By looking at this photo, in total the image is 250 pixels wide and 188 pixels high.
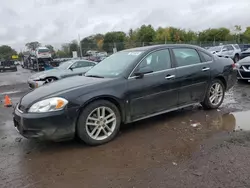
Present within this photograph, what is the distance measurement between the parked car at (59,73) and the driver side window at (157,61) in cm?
586

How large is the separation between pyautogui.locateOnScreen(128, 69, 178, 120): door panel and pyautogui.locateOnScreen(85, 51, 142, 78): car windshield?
1.23 feet

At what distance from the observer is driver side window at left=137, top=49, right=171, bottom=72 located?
4600mm

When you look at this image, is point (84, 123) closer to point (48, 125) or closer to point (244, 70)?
point (48, 125)

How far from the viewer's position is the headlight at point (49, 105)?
11.9ft

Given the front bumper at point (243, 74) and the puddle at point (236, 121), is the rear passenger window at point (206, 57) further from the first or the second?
the front bumper at point (243, 74)

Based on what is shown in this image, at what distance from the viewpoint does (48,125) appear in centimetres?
358

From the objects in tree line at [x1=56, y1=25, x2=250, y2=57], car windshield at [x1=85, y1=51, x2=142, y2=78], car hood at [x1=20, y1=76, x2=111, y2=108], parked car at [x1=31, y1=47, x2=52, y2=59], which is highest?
tree line at [x1=56, y1=25, x2=250, y2=57]

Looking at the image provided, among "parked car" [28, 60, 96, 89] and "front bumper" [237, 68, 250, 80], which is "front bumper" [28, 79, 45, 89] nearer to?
"parked car" [28, 60, 96, 89]

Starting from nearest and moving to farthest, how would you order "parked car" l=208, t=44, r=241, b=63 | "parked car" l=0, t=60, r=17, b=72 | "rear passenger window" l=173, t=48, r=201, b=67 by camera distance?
"rear passenger window" l=173, t=48, r=201, b=67, "parked car" l=208, t=44, r=241, b=63, "parked car" l=0, t=60, r=17, b=72

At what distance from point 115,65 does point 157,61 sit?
820 millimetres

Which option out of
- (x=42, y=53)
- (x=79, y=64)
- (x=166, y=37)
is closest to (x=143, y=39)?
(x=166, y=37)

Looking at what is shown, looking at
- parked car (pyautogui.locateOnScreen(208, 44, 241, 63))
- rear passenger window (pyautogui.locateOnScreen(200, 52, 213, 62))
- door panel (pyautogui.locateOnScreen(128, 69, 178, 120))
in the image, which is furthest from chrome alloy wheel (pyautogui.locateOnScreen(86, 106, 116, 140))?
parked car (pyautogui.locateOnScreen(208, 44, 241, 63))

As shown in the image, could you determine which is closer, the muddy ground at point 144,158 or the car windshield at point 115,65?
the muddy ground at point 144,158

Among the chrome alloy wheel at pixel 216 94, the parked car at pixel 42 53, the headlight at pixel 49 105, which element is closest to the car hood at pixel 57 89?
the headlight at pixel 49 105
